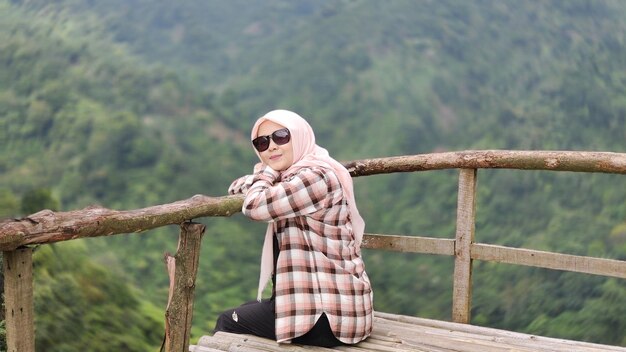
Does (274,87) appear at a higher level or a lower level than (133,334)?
higher

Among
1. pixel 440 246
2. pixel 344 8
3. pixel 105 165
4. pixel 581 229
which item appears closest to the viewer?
pixel 440 246

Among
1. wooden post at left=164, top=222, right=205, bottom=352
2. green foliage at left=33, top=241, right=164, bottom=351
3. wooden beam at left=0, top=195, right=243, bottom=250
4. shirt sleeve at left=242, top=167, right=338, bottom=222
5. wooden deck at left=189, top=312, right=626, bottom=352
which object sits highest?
shirt sleeve at left=242, top=167, right=338, bottom=222

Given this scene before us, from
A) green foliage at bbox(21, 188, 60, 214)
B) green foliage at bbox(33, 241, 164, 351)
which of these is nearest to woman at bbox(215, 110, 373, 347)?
green foliage at bbox(33, 241, 164, 351)

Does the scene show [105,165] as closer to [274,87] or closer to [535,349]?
[274,87]

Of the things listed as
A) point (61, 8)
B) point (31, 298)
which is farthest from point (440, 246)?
point (61, 8)

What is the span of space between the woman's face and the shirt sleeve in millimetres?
83

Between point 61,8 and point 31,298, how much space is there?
1462 cm

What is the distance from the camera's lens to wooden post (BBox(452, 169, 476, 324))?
295cm

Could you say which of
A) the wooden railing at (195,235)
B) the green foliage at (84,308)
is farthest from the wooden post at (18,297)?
the green foliage at (84,308)

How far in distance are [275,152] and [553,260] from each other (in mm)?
1132

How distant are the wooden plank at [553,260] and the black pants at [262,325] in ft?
2.53

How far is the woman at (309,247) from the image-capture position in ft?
7.58

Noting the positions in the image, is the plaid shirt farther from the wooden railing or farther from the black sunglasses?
the wooden railing

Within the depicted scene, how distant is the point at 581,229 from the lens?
11.6 meters
